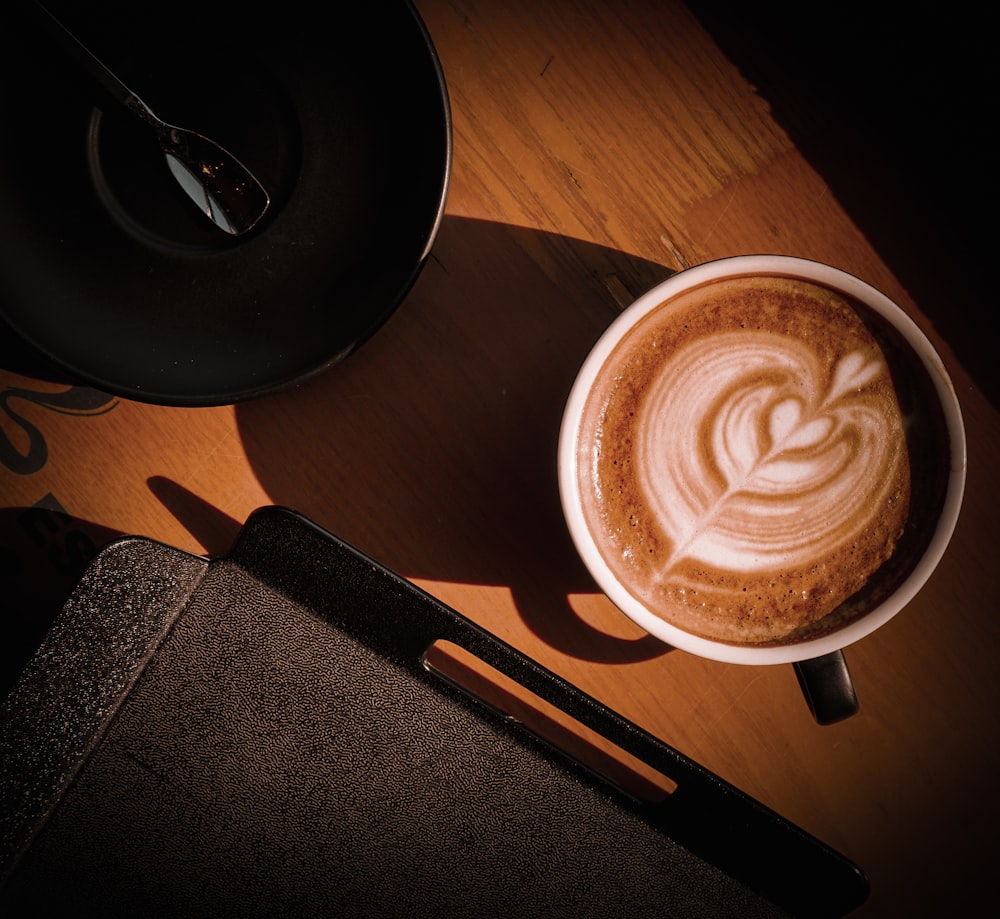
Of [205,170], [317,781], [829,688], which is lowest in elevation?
[317,781]

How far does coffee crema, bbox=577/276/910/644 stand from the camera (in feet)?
1.47

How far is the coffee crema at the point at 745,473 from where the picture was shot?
0.45 meters

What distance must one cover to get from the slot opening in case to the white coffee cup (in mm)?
143

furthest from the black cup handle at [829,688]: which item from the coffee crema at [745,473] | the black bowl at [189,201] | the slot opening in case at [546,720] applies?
the black bowl at [189,201]

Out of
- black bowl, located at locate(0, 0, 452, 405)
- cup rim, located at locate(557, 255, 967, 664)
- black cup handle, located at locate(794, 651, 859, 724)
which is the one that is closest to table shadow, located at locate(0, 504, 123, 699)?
black bowl, located at locate(0, 0, 452, 405)

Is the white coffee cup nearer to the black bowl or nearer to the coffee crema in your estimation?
the coffee crema

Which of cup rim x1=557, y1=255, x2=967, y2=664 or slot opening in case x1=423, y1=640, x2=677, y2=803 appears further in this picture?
slot opening in case x1=423, y1=640, x2=677, y2=803

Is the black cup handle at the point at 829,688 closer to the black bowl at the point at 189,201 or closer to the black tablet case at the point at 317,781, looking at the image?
the black tablet case at the point at 317,781

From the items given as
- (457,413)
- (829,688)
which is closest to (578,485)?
(457,413)

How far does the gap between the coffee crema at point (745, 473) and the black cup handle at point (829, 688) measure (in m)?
0.02

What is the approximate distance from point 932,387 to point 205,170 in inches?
21.6

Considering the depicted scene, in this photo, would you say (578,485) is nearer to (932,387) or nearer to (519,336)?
(519,336)

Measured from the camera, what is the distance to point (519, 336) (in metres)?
0.49

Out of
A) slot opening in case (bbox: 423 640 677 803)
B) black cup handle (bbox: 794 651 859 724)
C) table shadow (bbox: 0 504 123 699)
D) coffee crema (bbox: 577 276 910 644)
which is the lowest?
table shadow (bbox: 0 504 123 699)
